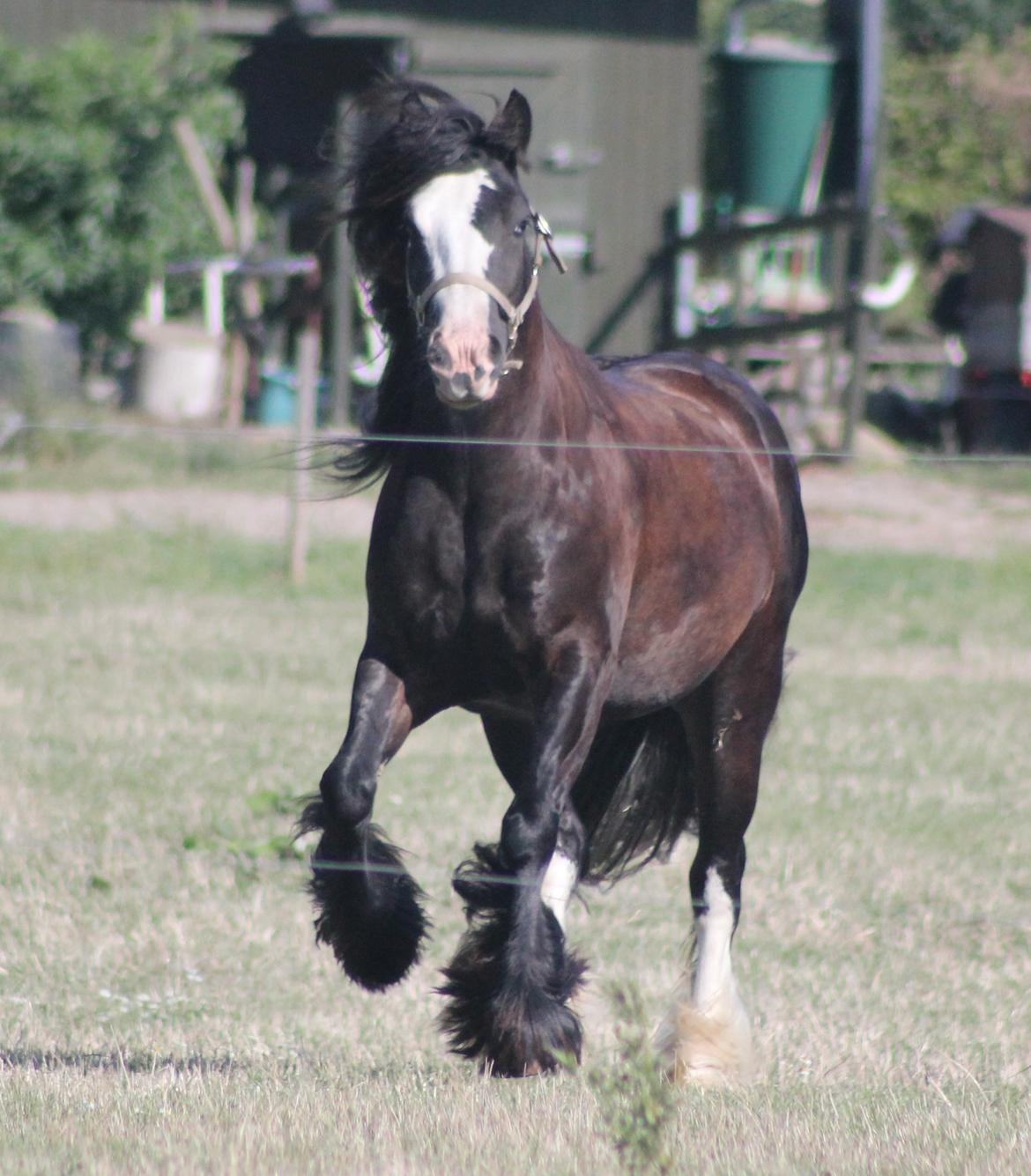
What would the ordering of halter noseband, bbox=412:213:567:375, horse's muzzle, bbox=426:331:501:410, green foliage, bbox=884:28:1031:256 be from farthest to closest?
green foliage, bbox=884:28:1031:256
halter noseband, bbox=412:213:567:375
horse's muzzle, bbox=426:331:501:410

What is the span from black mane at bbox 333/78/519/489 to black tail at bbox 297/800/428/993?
0.84 meters

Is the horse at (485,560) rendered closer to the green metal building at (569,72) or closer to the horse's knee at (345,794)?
the horse's knee at (345,794)

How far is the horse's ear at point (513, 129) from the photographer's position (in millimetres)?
4129

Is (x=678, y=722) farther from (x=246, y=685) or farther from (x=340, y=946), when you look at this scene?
(x=246, y=685)

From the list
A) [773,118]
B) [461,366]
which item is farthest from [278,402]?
[461,366]

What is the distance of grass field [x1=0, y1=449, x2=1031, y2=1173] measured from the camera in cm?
352

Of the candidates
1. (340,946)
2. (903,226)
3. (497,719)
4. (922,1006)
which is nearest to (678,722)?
(497,719)

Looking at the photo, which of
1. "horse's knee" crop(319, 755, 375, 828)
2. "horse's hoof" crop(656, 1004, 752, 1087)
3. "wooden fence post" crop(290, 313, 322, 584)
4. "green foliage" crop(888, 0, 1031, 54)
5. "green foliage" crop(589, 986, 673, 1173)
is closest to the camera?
"green foliage" crop(589, 986, 673, 1173)

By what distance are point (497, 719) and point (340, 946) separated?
0.84 m

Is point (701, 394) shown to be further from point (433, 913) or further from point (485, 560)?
point (433, 913)

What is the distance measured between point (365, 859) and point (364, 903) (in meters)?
0.10

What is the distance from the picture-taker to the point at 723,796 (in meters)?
5.26

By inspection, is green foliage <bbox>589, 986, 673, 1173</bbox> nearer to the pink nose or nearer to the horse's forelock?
the pink nose

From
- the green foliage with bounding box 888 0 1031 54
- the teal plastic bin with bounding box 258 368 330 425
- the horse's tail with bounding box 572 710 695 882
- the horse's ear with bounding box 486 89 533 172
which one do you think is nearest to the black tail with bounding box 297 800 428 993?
the horse's tail with bounding box 572 710 695 882
